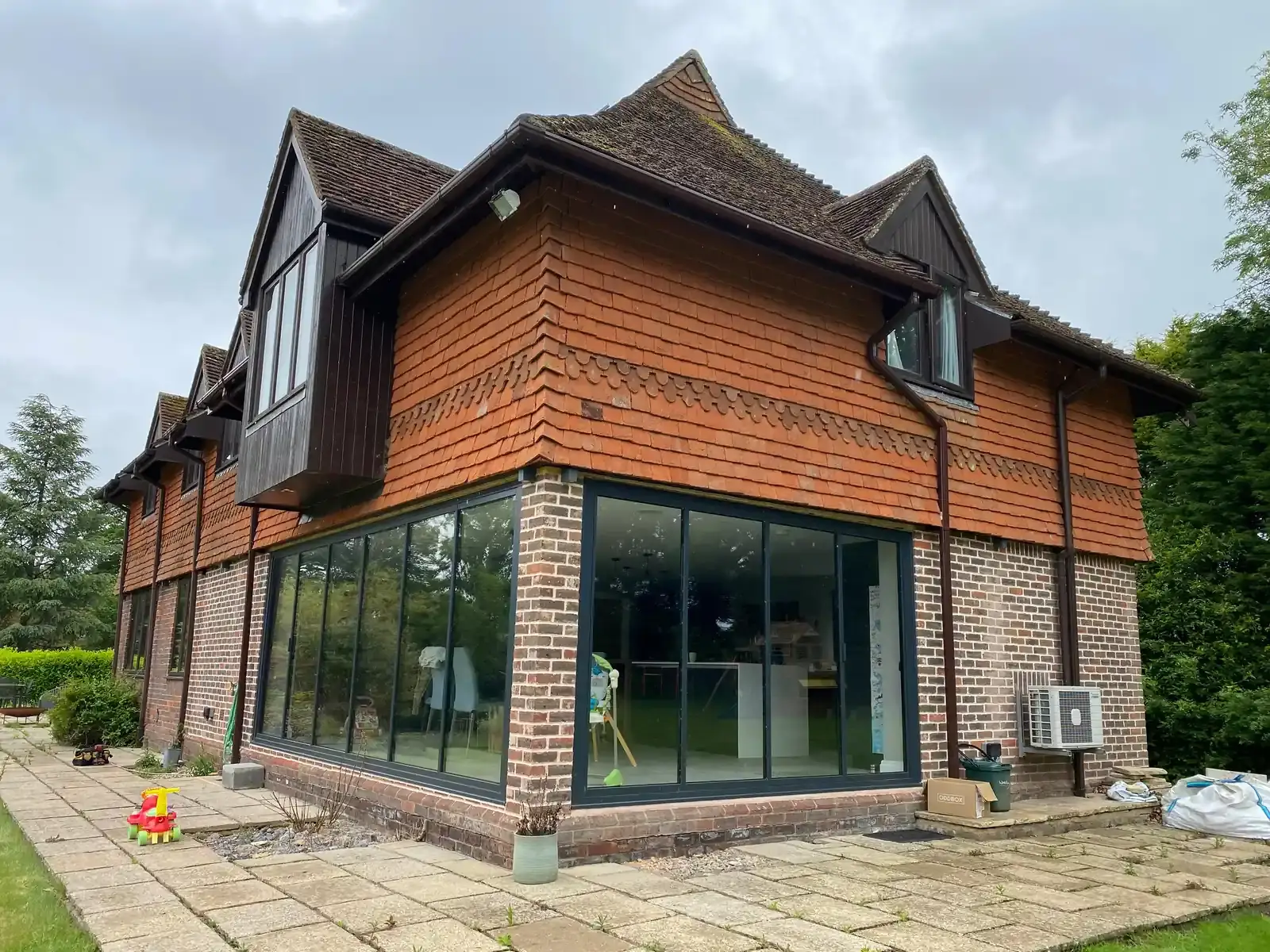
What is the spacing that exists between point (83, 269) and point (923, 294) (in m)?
40.2

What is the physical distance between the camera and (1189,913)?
16.6ft

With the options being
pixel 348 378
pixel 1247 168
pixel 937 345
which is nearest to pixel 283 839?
pixel 348 378

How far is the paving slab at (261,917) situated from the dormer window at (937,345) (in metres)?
6.57

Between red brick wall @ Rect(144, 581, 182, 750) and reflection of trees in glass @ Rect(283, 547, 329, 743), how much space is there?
4774 millimetres

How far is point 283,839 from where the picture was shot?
686cm

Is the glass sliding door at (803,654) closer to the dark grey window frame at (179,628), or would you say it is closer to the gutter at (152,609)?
the dark grey window frame at (179,628)

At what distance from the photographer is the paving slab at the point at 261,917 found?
4371mm

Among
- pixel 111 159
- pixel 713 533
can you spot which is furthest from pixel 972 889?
pixel 111 159

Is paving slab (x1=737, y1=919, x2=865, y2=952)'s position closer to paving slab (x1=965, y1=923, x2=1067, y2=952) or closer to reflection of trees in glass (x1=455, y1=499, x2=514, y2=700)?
paving slab (x1=965, y1=923, x2=1067, y2=952)

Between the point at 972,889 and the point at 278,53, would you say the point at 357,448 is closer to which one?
the point at 972,889

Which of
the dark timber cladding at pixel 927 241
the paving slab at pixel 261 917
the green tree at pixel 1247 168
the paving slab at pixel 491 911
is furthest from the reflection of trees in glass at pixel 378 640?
the green tree at pixel 1247 168

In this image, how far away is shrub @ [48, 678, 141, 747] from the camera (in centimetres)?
1439

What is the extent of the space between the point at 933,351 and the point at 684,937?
21.1 feet

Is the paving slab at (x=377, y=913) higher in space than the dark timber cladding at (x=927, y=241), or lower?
lower
